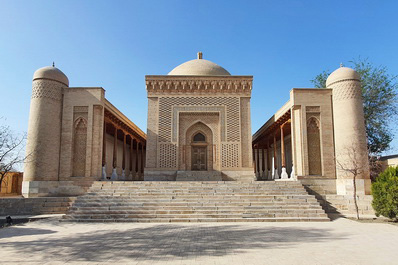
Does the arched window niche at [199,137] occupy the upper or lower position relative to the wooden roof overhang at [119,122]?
lower

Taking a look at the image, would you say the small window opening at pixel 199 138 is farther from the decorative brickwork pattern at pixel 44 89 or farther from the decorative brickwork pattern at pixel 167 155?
the decorative brickwork pattern at pixel 44 89

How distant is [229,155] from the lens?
16469 millimetres

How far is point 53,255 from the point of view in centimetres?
546

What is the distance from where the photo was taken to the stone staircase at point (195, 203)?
33.1ft

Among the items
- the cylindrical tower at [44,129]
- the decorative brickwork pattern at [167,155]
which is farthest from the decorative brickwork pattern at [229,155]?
the cylindrical tower at [44,129]

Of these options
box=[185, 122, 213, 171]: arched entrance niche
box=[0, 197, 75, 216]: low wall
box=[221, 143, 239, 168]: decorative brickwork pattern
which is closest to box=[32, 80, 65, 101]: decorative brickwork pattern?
box=[0, 197, 75, 216]: low wall

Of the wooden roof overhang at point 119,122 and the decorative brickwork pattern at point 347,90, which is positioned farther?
the wooden roof overhang at point 119,122

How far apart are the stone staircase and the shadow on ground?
1.56m

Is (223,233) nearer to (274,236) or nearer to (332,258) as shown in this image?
(274,236)

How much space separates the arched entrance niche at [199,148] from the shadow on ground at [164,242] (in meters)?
8.54

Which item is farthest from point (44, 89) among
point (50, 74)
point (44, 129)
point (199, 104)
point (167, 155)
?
point (199, 104)

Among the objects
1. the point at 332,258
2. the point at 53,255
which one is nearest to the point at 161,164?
the point at 53,255

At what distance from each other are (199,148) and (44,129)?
26.0 ft

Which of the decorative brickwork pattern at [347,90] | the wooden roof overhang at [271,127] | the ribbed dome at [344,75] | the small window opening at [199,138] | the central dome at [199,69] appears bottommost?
the small window opening at [199,138]
